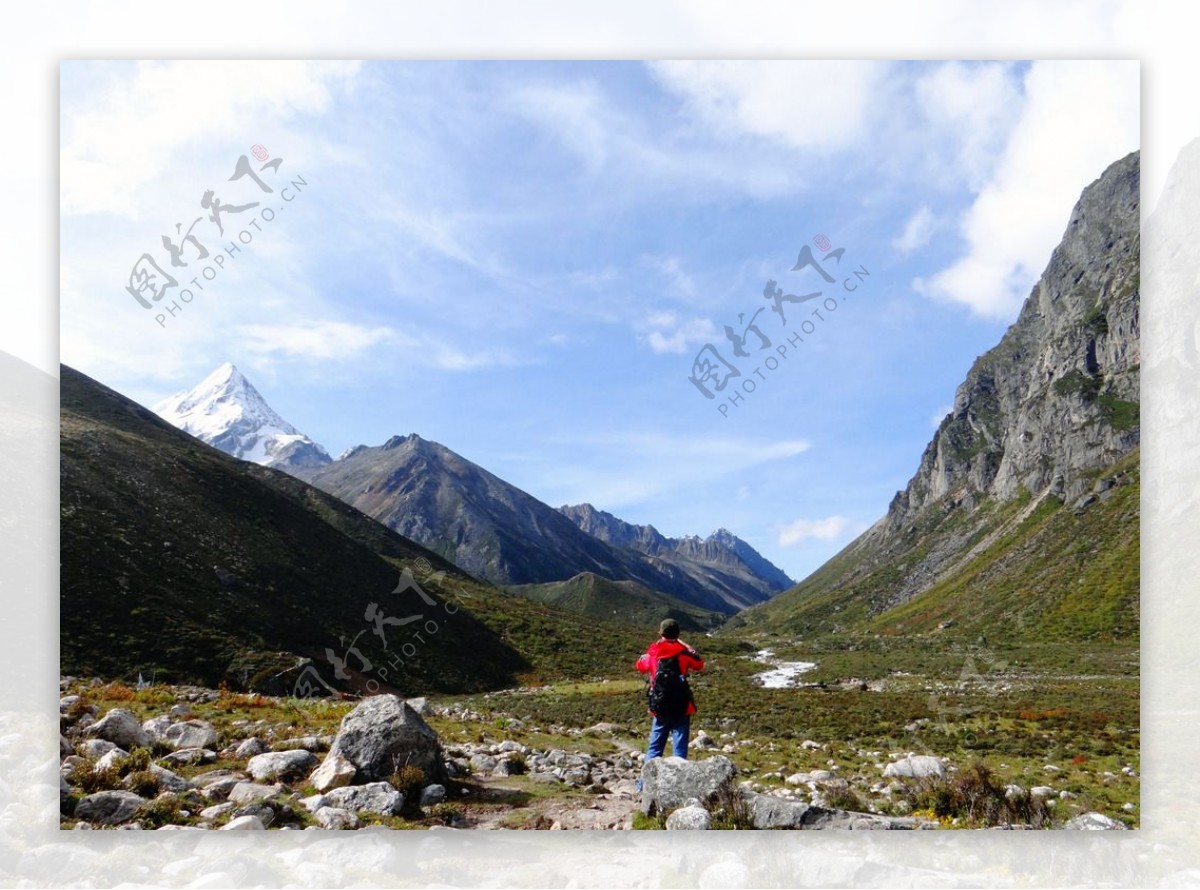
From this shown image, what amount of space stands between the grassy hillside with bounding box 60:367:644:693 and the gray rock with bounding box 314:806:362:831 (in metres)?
18.5

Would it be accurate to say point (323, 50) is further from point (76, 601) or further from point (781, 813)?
point (76, 601)

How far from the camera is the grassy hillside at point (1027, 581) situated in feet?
236

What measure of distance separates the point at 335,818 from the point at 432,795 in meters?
1.37

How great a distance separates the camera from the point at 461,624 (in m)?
63.4

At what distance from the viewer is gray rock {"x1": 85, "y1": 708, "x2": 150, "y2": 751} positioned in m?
11.3

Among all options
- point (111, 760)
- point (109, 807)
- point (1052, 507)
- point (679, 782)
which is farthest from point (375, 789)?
point (1052, 507)

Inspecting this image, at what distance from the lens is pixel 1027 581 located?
98500 millimetres

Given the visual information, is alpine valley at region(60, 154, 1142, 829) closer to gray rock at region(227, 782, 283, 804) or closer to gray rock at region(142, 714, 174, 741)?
gray rock at region(227, 782, 283, 804)

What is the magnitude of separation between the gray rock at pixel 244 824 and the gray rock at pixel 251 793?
0.25 m

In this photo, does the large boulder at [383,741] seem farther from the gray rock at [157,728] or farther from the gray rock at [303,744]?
the gray rock at [157,728]

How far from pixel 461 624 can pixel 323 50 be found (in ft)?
184

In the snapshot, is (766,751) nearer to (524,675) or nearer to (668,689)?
(668,689)

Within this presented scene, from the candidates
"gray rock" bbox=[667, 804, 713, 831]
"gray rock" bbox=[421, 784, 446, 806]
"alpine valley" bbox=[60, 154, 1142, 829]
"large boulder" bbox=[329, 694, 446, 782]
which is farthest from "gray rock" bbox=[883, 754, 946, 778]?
"large boulder" bbox=[329, 694, 446, 782]

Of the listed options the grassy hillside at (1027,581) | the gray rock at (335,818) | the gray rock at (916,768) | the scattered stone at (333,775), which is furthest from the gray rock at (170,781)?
the grassy hillside at (1027,581)
